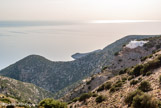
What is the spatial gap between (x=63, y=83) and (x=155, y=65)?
Answer: 16244cm

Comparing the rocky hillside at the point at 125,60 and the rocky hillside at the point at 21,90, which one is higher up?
the rocky hillside at the point at 125,60

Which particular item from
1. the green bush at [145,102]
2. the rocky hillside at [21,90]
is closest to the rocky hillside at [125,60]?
the green bush at [145,102]

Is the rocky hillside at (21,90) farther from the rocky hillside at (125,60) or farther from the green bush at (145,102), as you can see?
the green bush at (145,102)

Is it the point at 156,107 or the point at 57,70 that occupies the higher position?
the point at 156,107

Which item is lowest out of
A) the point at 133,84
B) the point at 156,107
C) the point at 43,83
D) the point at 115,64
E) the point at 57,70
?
the point at 43,83

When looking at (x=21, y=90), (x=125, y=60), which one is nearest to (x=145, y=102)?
(x=125, y=60)

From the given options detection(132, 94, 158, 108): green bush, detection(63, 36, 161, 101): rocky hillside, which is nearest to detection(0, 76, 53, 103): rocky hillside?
detection(63, 36, 161, 101): rocky hillside

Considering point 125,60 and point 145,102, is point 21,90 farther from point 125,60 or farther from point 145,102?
point 145,102

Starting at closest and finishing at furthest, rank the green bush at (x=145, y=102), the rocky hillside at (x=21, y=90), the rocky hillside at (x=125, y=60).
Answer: the green bush at (x=145, y=102) < the rocky hillside at (x=125, y=60) < the rocky hillside at (x=21, y=90)

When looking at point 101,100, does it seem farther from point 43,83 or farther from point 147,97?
point 43,83

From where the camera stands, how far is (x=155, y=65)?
109ft

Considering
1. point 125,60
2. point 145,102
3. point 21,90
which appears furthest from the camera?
point 21,90

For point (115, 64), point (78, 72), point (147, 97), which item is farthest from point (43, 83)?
point (147, 97)

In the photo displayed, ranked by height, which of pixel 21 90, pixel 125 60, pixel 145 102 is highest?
pixel 145 102
